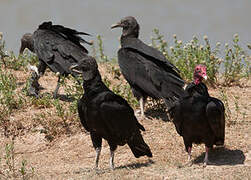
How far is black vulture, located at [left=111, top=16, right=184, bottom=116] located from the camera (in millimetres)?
7086

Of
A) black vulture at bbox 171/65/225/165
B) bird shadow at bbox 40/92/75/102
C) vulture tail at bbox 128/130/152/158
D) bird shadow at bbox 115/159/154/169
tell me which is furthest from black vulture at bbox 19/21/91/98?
black vulture at bbox 171/65/225/165

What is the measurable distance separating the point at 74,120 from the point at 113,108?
2.20 meters

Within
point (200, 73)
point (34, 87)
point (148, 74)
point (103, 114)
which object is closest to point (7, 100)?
point (34, 87)

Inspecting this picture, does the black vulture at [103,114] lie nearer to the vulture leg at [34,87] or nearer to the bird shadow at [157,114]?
the bird shadow at [157,114]

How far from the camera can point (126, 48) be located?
7.67m

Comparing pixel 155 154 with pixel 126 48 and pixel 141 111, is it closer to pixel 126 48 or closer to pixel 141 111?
pixel 141 111

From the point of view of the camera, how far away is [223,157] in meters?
6.02

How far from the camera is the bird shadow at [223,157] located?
5816mm

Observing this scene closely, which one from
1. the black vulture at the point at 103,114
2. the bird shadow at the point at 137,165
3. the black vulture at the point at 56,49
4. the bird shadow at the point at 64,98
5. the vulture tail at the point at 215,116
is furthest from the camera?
the bird shadow at the point at 64,98

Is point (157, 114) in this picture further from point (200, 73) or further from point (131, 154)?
point (200, 73)

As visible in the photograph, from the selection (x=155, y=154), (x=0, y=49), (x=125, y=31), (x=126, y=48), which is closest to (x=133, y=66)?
(x=126, y=48)

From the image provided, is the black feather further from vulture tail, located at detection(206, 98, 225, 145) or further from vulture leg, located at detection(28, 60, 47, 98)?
vulture leg, located at detection(28, 60, 47, 98)

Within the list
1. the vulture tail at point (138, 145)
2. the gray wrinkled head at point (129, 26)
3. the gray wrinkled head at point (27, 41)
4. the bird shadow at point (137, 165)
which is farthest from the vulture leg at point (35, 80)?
the vulture tail at point (138, 145)

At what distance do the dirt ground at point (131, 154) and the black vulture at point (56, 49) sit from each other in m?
0.80
